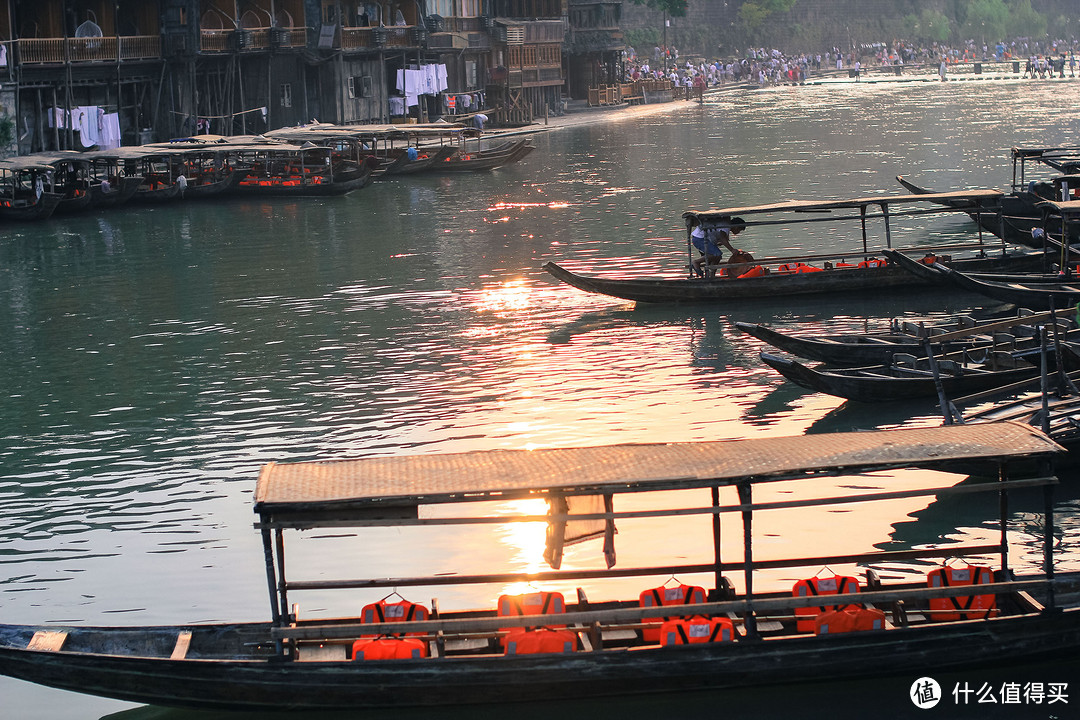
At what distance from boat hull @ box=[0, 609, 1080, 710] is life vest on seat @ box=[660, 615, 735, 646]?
18cm

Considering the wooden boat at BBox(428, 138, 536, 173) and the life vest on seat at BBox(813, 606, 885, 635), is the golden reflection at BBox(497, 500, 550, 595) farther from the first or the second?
the wooden boat at BBox(428, 138, 536, 173)

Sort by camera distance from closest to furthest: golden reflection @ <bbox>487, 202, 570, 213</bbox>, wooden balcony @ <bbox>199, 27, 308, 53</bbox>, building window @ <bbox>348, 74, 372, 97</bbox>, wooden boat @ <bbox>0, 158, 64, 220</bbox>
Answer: wooden boat @ <bbox>0, 158, 64, 220</bbox> < golden reflection @ <bbox>487, 202, 570, 213</bbox> < wooden balcony @ <bbox>199, 27, 308, 53</bbox> < building window @ <bbox>348, 74, 372, 97</bbox>

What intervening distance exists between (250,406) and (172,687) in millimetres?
9161

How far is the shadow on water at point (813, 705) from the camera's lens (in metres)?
10.0

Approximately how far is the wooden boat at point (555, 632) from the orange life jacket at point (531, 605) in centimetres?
5

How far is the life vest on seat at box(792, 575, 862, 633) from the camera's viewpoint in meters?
10.2

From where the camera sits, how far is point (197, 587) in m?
12.7

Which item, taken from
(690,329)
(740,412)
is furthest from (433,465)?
(690,329)

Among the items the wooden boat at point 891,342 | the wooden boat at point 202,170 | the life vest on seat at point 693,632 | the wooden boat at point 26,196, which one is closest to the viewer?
the life vest on seat at point 693,632

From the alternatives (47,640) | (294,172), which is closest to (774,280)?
(47,640)

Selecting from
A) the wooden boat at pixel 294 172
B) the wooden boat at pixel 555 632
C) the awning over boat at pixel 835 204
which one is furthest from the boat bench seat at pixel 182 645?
the wooden boat at pixel 294 172

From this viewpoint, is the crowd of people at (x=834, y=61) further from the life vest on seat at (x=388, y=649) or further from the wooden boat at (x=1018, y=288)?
the life vest on seat at (x=388, y=649)

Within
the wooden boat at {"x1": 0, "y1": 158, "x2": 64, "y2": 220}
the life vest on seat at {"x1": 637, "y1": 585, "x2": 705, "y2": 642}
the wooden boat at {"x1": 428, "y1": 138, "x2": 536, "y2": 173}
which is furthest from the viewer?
the wooden boat at {"x1": 428, "y1": 138, "x2": 536, "y2": 173}

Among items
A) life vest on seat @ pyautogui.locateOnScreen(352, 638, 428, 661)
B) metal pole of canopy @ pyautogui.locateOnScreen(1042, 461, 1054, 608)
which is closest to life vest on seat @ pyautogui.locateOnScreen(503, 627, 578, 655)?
life vest on seat @ pyautogui.locateOnScreen(352, 638, 428, 661)
